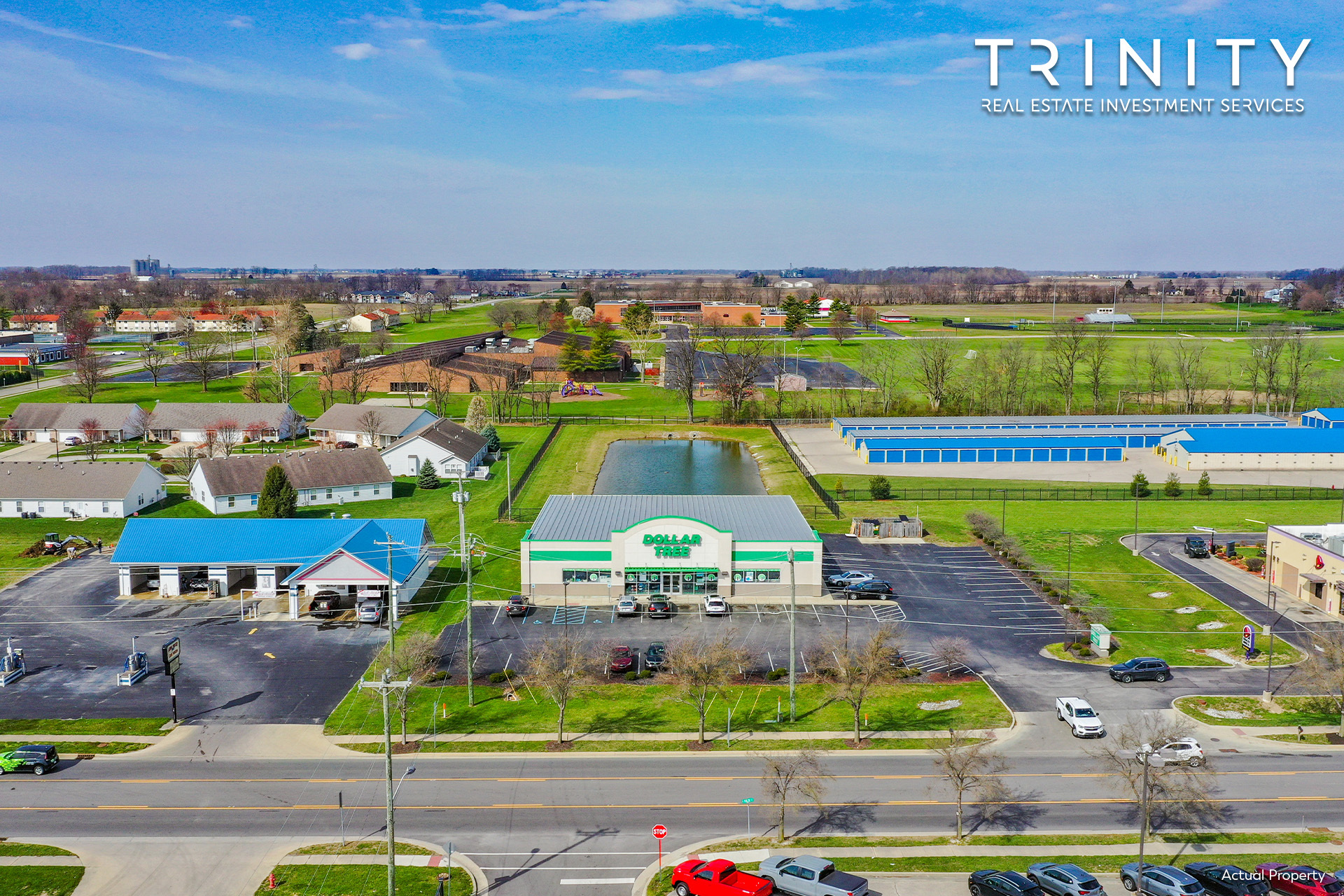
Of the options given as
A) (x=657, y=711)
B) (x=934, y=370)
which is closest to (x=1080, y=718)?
(x=657, y=711)

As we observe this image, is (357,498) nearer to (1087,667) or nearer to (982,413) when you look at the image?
(1087,667)

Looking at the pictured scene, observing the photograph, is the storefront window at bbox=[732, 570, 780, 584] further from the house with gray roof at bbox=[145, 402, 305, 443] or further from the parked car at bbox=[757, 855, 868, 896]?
the house with gray roof at bbox=[145, 402, 305, 443]

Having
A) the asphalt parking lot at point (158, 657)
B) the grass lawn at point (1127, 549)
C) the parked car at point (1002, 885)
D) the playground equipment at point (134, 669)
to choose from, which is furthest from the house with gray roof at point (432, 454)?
the parked car at point (1002, 885)

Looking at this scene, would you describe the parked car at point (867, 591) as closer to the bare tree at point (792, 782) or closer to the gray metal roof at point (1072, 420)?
the bare tree at point (792, 782)

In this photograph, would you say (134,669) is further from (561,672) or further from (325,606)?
(561,672)

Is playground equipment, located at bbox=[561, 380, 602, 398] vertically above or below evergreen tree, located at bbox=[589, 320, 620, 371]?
below

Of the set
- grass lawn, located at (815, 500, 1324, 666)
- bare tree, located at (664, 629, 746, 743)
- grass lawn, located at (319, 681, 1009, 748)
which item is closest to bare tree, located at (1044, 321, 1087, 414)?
grass lawn, located at (815, 500, 1324, 666)

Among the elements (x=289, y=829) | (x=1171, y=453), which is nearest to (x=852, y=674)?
(x=289, y=829)
